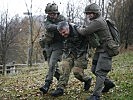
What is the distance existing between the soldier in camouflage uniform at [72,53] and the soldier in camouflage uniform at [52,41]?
329 millimetres

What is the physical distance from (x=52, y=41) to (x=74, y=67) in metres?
0.92

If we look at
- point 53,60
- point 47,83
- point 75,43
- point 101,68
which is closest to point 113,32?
point 101,68

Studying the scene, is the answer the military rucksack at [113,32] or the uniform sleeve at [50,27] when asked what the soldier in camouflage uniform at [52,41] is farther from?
the military rucksack at [113,32]

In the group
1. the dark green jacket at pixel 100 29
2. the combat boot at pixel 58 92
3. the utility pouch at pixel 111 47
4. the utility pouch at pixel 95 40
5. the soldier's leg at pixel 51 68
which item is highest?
the dark green jacket at pixel 100 29

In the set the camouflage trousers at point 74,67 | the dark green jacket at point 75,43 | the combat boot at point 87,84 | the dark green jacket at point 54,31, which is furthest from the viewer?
the combat boot at point 87,84

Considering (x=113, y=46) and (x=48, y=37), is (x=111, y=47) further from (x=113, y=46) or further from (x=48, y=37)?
(x=48, y=37)

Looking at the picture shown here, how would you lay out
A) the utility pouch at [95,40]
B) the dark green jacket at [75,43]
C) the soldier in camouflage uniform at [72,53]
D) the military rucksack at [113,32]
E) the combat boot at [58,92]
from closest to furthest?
the utility pouch at [95,40] < the military rucksack at [113,32] < the soldier in camouflage uniform at [72,53] < the dark green jacket at [75,43] < the combat boot at [58,92]

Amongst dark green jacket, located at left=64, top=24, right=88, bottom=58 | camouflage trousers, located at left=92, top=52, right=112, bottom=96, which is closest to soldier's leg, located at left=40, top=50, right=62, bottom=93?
dark green jacket, located at left=64, top=24, right=88, bottom=58

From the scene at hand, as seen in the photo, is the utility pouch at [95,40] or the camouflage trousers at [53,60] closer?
the utility pouch at [95,40]

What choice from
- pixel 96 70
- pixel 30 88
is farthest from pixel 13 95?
pixel 96 70

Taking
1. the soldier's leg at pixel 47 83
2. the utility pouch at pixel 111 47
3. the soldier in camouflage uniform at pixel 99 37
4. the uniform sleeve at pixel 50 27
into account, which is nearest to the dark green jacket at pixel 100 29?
the soldier in camouflage uniform at pixel 99 37

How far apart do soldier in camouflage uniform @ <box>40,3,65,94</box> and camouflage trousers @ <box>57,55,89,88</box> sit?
387 millimetres

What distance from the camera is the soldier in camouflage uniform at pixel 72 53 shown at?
8078 millimetres

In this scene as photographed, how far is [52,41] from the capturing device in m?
8.81
